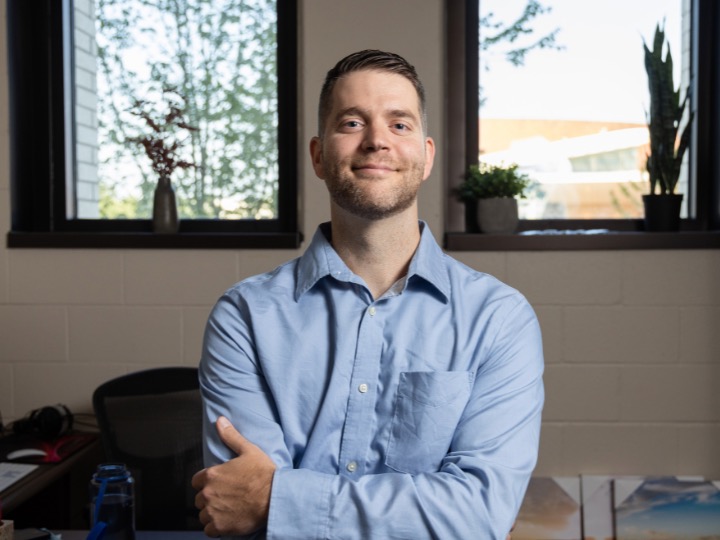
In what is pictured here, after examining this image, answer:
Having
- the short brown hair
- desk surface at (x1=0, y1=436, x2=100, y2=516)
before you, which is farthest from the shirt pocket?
desk surface at (x1=0, y1=436, x2=100, y2=516)

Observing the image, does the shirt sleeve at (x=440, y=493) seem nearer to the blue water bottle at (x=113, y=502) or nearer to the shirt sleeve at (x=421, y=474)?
the shirt sleeve at (x=421, y=474)

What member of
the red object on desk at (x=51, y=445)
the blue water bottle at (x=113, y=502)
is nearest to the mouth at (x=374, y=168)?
the blue water bottle at (x=113, y=502)

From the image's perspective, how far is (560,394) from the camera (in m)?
2.73

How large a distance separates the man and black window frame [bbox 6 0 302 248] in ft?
4.24

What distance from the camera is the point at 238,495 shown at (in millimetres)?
1323

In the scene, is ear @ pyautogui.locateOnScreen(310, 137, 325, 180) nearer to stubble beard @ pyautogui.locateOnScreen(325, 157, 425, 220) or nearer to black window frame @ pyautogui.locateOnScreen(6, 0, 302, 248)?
stubble beard @ pyautogui.locateOnScreen(325, 157, 425, 220)

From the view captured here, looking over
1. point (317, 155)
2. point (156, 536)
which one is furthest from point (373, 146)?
point (156, 536)

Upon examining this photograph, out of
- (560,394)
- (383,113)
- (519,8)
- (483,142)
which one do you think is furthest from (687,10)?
(383,113)

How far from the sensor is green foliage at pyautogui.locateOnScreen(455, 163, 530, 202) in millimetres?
2775

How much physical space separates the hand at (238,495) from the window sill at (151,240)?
1.46 m

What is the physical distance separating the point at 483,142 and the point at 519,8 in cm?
50

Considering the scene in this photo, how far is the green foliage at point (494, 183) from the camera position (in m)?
2.78

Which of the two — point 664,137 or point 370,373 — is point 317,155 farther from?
point 664,137

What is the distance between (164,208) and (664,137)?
69.9 inches
